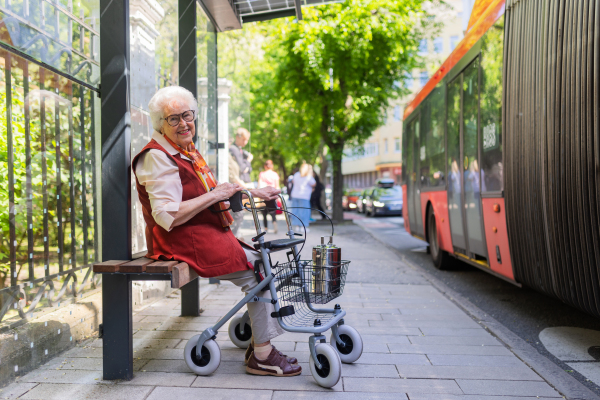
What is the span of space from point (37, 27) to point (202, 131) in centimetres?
275

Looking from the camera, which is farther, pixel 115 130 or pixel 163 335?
pixel 163 335

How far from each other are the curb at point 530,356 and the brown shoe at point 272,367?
1542mm

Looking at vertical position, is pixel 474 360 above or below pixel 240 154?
below

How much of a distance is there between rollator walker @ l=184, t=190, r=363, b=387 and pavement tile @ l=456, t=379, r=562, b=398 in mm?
708

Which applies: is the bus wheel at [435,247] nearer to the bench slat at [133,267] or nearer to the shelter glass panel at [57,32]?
the shelter glass panel at [57,32]

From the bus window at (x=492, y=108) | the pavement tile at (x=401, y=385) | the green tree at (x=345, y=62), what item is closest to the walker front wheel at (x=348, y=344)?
the pavement tile at (x=401, y=385)

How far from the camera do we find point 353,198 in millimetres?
33469

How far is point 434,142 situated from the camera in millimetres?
8328

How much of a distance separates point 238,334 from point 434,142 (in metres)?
5.31

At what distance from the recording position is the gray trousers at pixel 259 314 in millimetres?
3379

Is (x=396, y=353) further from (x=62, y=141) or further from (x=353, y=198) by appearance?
(x=353, y=198)

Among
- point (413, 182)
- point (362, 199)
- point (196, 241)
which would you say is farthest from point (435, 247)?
point (362, 199)

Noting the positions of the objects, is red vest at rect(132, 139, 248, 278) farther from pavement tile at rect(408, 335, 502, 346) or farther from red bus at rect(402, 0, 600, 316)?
red bus at rect(402, 0, 600, 316)

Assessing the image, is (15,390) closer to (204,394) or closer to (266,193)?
(204,394)
